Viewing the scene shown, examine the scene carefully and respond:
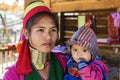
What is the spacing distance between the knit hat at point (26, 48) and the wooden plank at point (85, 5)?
3.02ft

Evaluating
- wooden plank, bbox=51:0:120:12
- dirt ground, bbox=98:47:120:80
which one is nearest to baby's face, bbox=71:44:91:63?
wooden plank, bbox=51:0:120:12

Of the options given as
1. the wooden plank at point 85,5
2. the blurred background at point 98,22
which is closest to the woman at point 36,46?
the blurred background at point 98,22

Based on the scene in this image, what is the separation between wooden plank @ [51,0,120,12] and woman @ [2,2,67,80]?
905 mm

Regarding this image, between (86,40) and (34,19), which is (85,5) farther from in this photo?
(34,19)

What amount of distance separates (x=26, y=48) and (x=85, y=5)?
3.60 ft

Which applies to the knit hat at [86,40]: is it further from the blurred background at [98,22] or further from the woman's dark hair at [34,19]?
the blurred background at [98,22]

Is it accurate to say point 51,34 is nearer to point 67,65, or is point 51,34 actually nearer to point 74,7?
point 67,65

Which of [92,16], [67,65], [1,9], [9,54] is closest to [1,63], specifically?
[9,54]

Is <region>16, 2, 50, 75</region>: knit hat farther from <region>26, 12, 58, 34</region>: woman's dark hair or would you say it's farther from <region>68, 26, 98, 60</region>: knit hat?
<region>68, 26, 98, 60</region>: knit hat

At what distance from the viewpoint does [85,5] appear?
6.74 feet

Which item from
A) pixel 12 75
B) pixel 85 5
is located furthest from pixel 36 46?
pixel 85 5

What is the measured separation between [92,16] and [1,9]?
2.38 metres

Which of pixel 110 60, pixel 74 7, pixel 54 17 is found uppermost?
pixel 74 7

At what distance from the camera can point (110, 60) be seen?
2.40m
